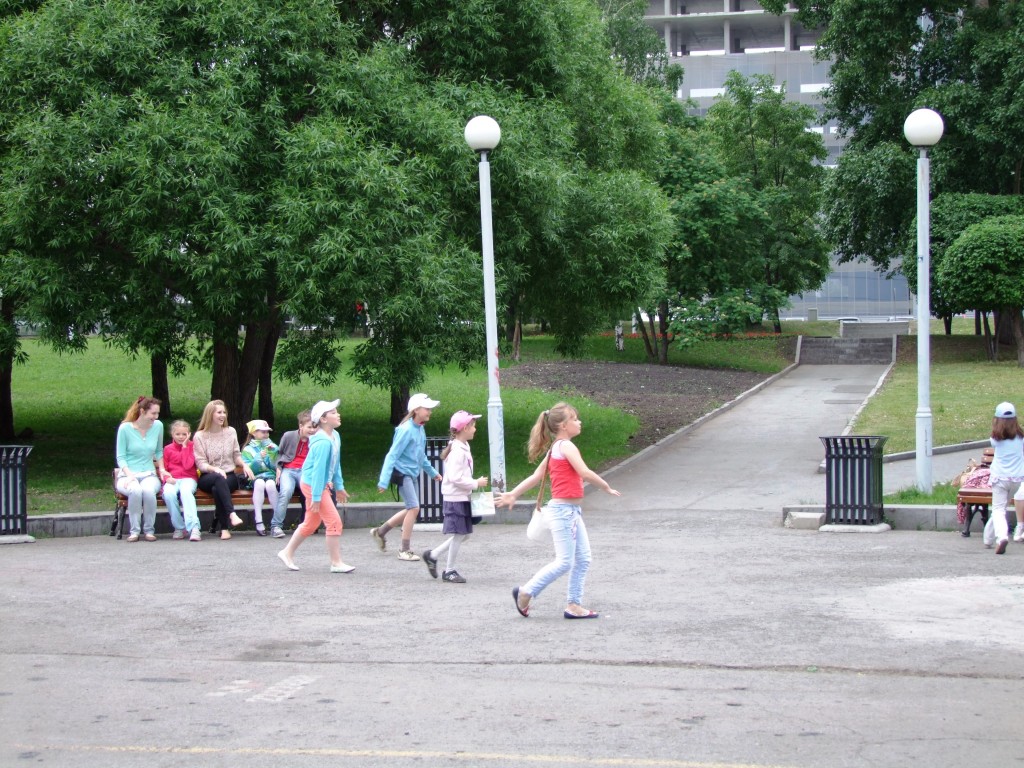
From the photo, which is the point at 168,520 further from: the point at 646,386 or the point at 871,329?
the point at 871,329

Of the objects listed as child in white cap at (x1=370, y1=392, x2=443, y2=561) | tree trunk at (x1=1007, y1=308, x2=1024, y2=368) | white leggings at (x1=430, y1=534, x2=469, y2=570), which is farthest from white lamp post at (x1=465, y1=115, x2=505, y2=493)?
tree trunk at (x1=1007, y1=308, x2=1024, y2=368)

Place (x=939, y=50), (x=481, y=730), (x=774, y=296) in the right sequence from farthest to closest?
(x=774, y=296) < (x=939, y=50) < (x=481, y=730)

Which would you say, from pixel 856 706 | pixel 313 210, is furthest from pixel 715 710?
pixel 313 210

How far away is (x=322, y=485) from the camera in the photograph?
10359 millimetres

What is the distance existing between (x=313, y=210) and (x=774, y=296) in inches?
1091

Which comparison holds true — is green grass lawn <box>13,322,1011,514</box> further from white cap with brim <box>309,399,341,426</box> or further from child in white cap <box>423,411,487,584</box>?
child in white cap <box>423,411,487,584</box>

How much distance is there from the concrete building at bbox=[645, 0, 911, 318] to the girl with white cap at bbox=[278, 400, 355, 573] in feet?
194

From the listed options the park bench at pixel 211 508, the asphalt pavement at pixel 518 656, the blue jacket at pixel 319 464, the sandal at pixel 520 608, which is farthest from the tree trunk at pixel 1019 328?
the sandal at pixel 520 608

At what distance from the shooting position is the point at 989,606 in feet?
27.7

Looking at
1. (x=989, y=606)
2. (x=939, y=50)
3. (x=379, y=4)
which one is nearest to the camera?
(x=989, y=606)

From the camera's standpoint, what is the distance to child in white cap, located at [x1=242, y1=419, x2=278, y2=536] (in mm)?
13249

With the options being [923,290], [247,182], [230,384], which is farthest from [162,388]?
[923,290]

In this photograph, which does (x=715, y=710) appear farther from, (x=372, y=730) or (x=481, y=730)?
(x=372, y=730)

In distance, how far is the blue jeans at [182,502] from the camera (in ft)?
42.3
